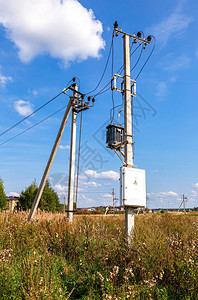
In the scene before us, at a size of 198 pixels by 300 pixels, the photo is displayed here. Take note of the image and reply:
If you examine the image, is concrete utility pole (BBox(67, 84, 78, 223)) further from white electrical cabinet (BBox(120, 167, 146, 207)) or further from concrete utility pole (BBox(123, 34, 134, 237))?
white electrical cabinet (BBox(120, 167, 146, 207))

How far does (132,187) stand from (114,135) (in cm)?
184

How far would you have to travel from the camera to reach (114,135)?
23.9ft

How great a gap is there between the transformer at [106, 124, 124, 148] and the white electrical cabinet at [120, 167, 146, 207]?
1.27 metres

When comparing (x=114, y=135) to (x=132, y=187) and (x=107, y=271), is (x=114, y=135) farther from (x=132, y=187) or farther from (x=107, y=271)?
(x=107, y=271)

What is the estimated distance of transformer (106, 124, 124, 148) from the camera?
7.24 metres

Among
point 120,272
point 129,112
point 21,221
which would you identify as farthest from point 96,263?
point 21,221

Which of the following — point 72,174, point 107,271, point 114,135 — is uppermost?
point 114,135

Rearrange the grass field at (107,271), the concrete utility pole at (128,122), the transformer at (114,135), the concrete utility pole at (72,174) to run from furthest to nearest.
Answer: the concrete utility pole at (72,174), the transformer at (114,135), the concrete utility pole at (128,122), the grass field at (107,271)

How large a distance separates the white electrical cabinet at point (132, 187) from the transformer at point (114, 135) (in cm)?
127

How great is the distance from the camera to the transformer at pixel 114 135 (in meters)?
7.24

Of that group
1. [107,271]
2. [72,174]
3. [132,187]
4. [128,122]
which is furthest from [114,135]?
[107,271]

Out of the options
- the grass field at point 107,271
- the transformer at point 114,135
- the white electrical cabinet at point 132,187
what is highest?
the transformer at point 114,135

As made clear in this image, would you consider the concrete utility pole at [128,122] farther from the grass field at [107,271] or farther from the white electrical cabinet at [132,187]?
the grass field at [107,271]

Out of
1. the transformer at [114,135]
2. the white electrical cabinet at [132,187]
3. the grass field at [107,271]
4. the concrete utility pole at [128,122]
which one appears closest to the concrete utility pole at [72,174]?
the grass field at [107,271]
